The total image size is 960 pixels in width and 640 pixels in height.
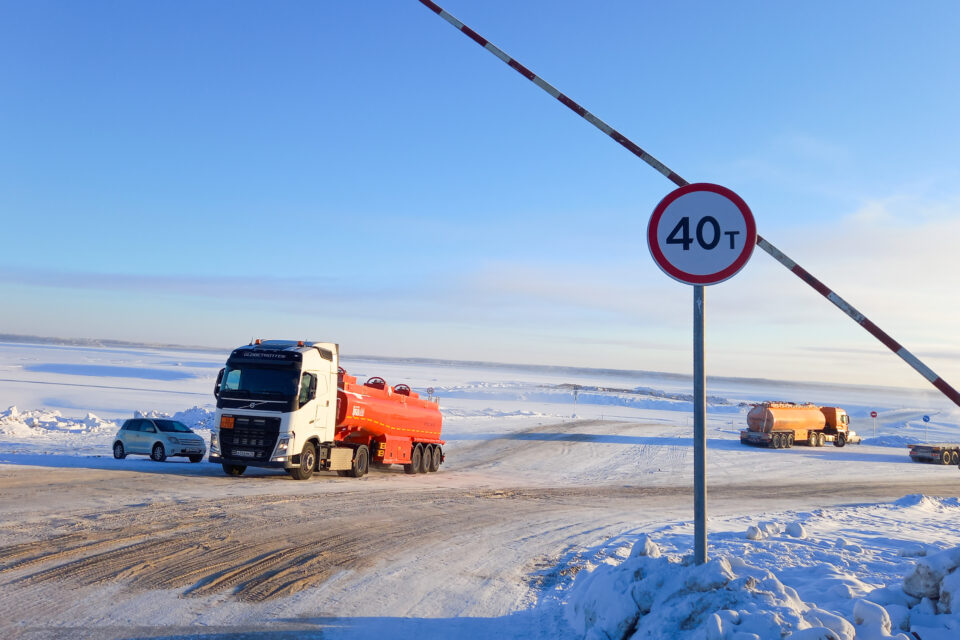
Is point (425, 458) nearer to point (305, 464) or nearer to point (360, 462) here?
point (360, 462)

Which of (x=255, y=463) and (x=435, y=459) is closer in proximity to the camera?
(x=255, y=463)

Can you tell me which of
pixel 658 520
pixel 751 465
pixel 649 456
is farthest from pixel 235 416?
pixel 751 465

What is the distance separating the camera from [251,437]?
18.7 metres

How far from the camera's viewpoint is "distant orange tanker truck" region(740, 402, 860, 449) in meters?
39.8

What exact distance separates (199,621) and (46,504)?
27.8 ft

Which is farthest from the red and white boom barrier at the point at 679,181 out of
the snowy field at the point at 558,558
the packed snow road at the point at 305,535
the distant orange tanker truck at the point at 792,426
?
the distant orange tanker truck at the point at 792,426

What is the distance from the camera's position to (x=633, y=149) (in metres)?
5.39

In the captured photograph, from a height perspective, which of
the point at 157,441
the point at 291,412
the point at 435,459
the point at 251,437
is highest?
the point at 291,412

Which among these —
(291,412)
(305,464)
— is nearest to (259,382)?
(291,412)

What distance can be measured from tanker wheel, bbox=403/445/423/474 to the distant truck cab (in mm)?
2351

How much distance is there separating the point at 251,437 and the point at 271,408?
969 millimetres

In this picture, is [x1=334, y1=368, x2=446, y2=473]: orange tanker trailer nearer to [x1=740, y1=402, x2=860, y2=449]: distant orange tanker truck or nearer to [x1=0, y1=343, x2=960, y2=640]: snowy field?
[x1=0, y1=343, x2=960, y2=640]: snowy field

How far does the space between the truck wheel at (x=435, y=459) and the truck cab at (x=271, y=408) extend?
19.7 feet

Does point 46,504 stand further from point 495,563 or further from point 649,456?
point 649,456
